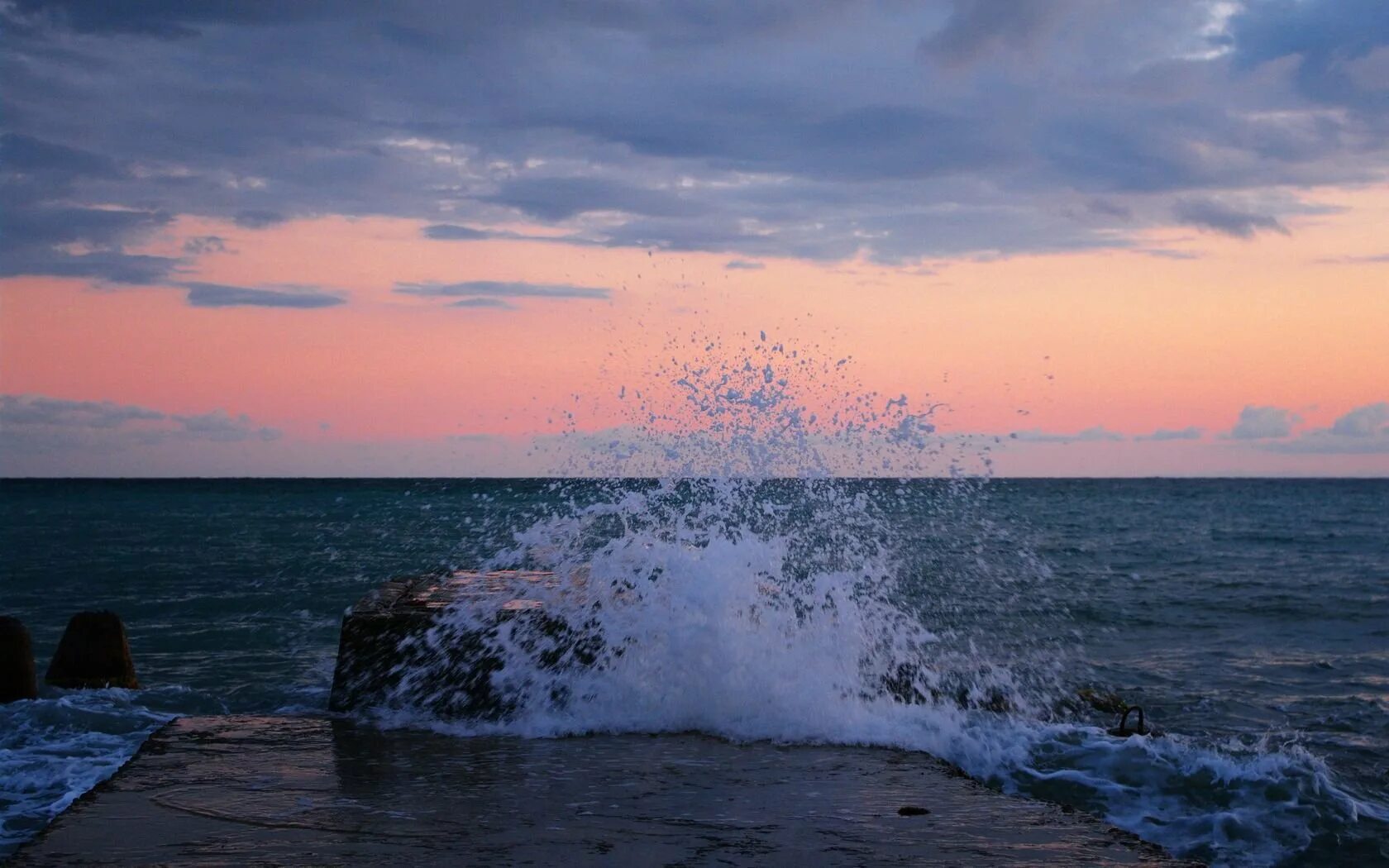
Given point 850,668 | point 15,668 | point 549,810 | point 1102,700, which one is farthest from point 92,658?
point 1102,700

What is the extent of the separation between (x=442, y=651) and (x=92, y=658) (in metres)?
4.89

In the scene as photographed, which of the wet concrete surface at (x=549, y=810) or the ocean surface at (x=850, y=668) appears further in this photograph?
the ocean surface at (x=850, y=668)

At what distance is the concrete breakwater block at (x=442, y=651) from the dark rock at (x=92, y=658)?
13.1 ft

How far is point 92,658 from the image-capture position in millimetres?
9844

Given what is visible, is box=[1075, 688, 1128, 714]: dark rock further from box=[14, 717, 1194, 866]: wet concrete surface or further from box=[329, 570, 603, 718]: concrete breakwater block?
box=[329, 570, 603, 718]: concrete breakwater block

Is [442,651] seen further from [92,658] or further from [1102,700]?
[1102,700]

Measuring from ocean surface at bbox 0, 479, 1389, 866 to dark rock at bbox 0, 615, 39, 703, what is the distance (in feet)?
1.01

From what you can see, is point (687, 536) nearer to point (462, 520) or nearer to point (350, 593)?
point (350, 593)

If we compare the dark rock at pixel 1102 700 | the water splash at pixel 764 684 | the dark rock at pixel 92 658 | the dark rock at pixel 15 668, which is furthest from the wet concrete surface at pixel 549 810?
the dark rock at pixel 92 658

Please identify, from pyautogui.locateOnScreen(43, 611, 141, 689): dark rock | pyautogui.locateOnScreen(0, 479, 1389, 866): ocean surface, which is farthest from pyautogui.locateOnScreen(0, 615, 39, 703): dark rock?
pyautogui.locateOnScreen(43, 611, 141, 689): dark rock

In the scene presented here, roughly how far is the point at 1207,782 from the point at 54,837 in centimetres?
600

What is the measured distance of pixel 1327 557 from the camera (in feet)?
95.8

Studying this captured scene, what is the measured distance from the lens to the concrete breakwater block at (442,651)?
664 centimetres

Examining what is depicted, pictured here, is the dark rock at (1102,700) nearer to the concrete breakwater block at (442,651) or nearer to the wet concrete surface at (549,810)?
the wet concrete surface at (549,810)
